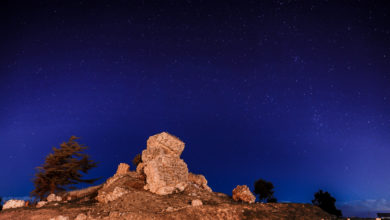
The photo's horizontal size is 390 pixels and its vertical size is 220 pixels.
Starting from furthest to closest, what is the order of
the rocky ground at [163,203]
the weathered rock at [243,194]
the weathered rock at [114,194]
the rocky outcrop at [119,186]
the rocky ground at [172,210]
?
the weathered rock at [243,194] < the rocky outcrop at [119,186] < the weathered rock at [114,194] < the rocky ground at [163,203] < the rocky ground at [172,210]

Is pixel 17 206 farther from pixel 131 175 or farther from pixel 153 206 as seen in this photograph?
pixel 153 206

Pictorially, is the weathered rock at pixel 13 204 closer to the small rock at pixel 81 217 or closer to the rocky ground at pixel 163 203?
the rocky ground at pixel 163 203

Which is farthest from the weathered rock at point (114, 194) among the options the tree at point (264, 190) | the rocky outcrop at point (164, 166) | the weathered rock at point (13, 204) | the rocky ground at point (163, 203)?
the tree at point (264, 190)

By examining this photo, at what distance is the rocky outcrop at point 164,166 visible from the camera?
16234mm

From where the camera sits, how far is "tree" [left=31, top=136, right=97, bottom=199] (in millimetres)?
24812

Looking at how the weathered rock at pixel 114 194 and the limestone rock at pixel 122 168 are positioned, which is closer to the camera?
the weathered rock at pixel 114 194

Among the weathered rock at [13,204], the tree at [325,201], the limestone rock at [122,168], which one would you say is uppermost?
the limestone rock at [122,168]

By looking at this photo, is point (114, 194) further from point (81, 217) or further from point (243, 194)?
point (243, 194)

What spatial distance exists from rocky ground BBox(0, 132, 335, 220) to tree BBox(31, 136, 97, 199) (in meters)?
5.73

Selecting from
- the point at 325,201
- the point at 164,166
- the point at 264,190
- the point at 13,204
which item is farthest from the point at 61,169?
the point at 325,201

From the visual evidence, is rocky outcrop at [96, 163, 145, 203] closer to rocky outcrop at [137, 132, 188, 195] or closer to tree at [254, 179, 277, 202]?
rocky outcrop at [137, 132, 188, 195]

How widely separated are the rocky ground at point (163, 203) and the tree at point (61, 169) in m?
5.73

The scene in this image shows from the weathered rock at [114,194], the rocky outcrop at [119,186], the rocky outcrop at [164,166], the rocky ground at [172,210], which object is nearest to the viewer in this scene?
the rocky ground at [172,210]

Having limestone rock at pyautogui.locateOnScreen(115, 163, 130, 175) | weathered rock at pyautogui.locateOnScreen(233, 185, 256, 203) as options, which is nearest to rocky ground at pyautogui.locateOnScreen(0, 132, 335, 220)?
A: weathered rock at pyautogui.locateOnScreen(233, 185, 256, 203)
